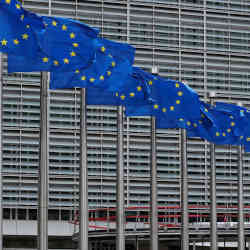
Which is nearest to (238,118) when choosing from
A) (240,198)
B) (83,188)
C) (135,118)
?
(240,198)

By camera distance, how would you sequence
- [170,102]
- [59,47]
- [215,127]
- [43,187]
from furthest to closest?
[215,127] → [170,102] → [59,47] → [43,187]

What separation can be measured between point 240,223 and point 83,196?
1756 cm

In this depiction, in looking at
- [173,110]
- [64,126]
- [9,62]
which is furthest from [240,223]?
[64,126]

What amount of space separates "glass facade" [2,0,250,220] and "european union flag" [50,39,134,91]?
3121 inches

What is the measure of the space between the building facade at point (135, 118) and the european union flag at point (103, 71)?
256 ft

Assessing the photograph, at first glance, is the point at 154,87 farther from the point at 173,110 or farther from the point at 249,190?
the point at 249,190

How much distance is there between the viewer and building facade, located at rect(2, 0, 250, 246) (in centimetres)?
11569

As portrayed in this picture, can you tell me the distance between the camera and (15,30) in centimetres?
3058

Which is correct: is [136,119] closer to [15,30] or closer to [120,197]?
[120,197]

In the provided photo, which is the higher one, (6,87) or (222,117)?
(6,87)

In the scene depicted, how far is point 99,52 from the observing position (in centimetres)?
3528

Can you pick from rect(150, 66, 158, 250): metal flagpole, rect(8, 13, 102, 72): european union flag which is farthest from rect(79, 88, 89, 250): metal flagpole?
rect(150, 66, 158, 250): metal flagpole

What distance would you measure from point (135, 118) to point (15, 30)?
8916cm

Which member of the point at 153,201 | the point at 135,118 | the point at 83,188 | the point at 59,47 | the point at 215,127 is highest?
the point at 135,118
